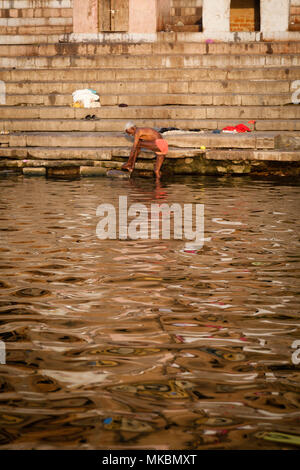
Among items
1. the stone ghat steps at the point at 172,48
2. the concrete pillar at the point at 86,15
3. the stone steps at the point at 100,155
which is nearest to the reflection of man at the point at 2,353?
the stone steps at the point at 100,155

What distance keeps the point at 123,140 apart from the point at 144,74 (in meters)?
3.38

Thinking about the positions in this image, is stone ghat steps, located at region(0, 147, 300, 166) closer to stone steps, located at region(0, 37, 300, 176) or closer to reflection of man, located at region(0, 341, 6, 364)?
stone steps, located at region(0, 37, 300, 176)

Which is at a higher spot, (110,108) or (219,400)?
(110,108)

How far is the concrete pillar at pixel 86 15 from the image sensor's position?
59.7 ft

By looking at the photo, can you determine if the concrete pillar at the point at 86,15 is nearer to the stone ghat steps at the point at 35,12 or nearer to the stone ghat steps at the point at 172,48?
the stone ghat steps at the point at 172,48

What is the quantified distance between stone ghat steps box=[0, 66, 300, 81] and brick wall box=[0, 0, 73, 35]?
161 inches

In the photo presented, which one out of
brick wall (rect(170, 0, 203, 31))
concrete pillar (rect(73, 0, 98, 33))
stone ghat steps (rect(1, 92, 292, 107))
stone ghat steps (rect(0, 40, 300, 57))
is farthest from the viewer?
brick wall (rect(170, 0, 203, 31))

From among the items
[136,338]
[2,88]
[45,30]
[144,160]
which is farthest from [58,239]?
[45,30]

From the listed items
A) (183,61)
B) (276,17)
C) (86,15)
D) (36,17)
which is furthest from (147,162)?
(36,17)

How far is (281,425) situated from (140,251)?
3.38 meters

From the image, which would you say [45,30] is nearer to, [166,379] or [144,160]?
[144,160]

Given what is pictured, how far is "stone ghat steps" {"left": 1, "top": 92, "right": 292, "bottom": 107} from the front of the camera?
14500 millimetres

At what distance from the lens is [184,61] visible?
53.4 ft

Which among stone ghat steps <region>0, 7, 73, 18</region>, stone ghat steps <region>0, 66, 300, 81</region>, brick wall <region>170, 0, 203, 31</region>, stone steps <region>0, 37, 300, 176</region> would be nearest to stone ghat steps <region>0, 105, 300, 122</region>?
stone steps <region>0, 37, 300, 176</region>
